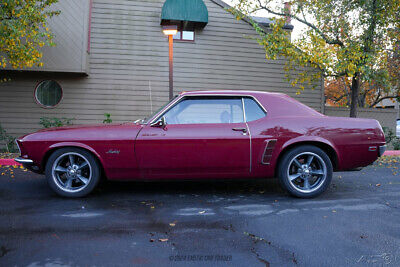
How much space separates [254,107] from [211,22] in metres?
8.28

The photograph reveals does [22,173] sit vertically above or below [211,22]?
below

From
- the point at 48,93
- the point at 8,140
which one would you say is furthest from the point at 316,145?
the point at 8,140

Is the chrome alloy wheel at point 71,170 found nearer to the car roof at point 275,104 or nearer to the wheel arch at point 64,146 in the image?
the wheel arch at point 64,146

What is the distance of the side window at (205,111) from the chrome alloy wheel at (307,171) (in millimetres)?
1016

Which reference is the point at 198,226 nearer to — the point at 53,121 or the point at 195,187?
the point at 195,187

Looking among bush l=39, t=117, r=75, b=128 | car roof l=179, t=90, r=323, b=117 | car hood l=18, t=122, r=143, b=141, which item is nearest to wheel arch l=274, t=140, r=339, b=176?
car roof l=179, t=90, r=323, b=117

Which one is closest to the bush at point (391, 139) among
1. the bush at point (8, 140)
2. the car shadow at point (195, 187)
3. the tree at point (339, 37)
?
the tree at point (339, 37)

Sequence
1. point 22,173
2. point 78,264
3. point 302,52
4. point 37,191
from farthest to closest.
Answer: point 302,52 → point 22,173 → point 37,191 → point 78,264

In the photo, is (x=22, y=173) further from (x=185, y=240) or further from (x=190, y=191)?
(x=185, y=240)

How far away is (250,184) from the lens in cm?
533

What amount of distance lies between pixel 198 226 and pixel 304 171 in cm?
189

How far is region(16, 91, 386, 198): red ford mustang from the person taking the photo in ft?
13.7

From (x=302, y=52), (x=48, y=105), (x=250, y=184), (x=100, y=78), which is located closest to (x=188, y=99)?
(x=250, y=184)

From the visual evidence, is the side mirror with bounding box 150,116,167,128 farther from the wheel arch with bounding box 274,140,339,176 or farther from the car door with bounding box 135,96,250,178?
the wheel arch with bounding box 274,140,339,176
